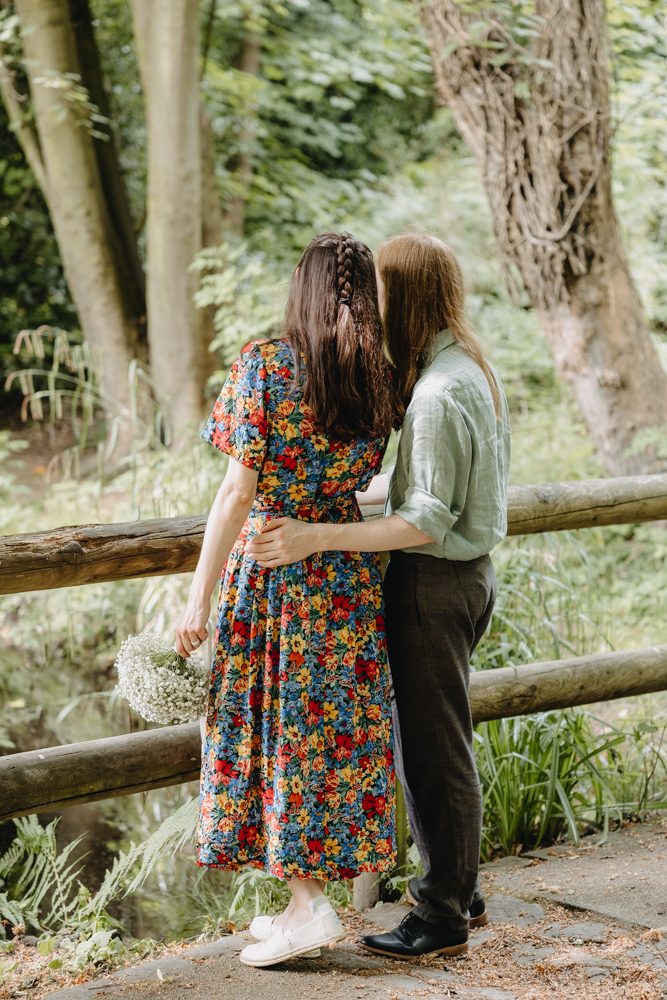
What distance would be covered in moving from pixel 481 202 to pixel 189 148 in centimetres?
448

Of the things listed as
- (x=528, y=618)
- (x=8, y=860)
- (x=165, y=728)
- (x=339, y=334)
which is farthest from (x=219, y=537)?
(x=528, y=618)

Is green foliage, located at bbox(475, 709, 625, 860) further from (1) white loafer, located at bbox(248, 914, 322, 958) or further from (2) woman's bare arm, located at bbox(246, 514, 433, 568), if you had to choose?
(2) woman's bare arm, located at bbox(246, 514, 433, 568)

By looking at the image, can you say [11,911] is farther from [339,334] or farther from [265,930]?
[339,334]

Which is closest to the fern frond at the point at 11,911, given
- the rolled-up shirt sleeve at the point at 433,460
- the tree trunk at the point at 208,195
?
the rolled-up shirt sleeve at the point at 433,460

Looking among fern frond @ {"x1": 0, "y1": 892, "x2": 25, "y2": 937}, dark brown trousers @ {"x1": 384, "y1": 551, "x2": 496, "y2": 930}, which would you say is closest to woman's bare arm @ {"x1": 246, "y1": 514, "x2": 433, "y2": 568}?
dark brown trousers @ {"x1": 384, "y1": 551, "x2": 496, "y2": 930}

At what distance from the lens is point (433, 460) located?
1927 millimetres

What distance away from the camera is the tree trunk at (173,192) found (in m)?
5.64

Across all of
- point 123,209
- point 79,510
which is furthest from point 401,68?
point 79,510

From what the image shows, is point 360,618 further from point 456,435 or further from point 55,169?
point 55,169

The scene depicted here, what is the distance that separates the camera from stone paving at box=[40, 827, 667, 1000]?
194 centimetres

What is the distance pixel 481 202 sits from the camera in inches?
372

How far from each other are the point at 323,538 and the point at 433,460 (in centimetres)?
31

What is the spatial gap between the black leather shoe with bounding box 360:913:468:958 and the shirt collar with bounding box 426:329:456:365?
1391mm

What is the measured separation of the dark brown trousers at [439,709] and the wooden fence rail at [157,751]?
1.47 ft
